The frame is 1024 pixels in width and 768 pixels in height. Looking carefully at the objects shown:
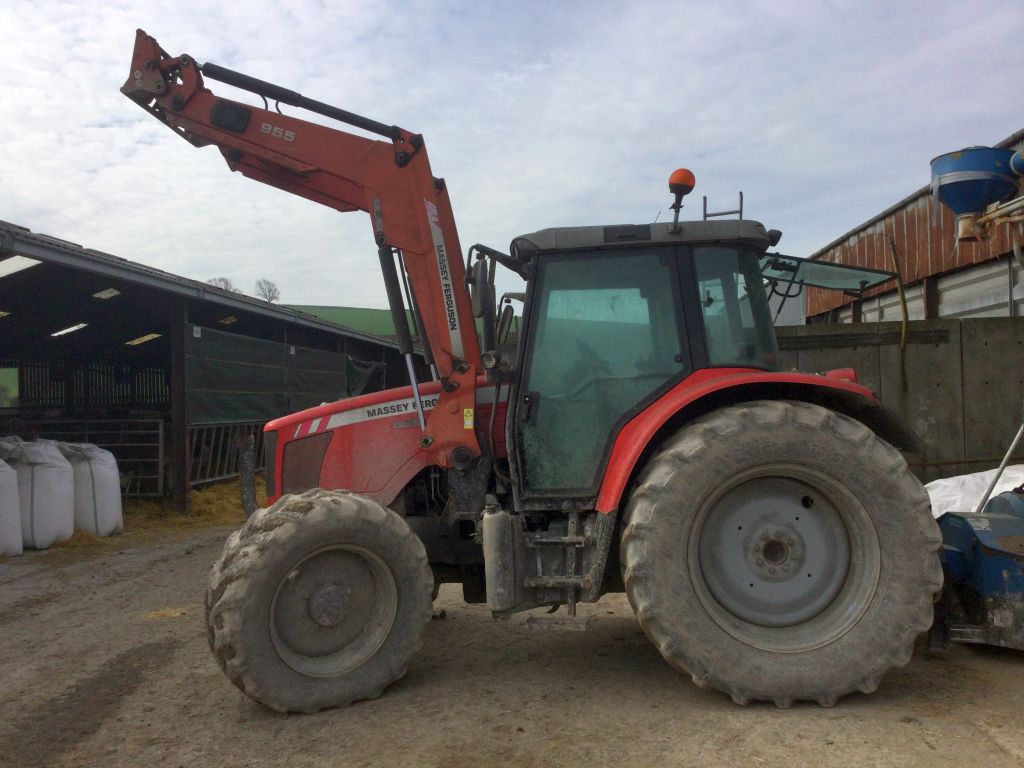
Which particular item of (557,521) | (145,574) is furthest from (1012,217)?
(145,574)

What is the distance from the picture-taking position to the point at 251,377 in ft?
42.9

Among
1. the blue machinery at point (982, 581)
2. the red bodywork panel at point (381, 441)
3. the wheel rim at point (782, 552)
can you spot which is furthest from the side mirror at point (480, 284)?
the blue machinery at point (982, 581)

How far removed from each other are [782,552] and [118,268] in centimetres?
853

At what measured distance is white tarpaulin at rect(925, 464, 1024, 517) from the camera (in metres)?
6.33

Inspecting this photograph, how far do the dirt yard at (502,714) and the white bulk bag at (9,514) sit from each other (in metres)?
3.78

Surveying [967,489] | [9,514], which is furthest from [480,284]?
[9,514]

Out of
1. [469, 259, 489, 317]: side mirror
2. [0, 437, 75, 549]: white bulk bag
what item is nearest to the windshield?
[469, 259, 489, 317]: side mirror

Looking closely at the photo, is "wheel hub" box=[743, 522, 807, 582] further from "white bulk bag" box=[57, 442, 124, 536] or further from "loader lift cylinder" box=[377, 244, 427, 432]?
"white bulk bag" box=[57, 442, 124, 536]

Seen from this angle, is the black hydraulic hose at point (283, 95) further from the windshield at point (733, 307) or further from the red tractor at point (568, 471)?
the windshield at point (733, 307)

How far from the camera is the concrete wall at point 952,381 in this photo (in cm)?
836

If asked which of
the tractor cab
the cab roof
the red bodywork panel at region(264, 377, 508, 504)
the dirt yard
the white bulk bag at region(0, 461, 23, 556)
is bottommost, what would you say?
the dirt yard

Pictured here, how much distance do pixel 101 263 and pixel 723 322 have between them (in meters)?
A: 7.79

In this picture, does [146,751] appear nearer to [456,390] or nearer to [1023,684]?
[456,390]

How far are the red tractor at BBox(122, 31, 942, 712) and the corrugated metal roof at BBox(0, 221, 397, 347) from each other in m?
4.33
